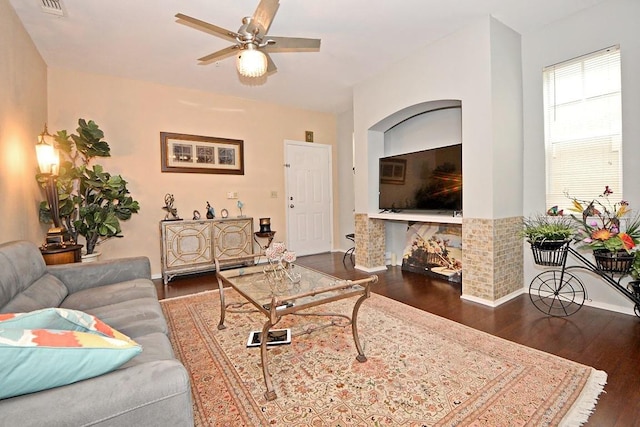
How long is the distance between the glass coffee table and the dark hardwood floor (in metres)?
1.22

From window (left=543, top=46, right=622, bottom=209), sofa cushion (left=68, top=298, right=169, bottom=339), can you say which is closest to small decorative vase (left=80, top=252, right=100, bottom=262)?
sofa cushion (left=68, top=298, right=169, bottom=339)

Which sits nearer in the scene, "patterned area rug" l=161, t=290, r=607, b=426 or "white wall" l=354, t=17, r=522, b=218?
"patterned area rug" l=161, t=290, r=607, b=426

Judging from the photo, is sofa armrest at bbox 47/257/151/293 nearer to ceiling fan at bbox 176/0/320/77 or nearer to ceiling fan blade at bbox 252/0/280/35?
ceiling fan at bbox 176/0/320/77

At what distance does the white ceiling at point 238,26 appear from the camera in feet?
9.17

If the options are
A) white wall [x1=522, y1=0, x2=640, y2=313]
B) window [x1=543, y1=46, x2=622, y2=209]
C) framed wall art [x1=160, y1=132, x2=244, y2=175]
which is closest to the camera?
white wall [x1=522, y1=0, x2=640, y2=313]

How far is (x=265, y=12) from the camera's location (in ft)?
7.55

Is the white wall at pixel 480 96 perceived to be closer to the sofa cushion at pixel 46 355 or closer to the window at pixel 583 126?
the window at pixel 583 126

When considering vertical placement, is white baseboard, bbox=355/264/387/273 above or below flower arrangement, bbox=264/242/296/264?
below

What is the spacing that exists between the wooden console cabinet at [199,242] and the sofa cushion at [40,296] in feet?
6.22

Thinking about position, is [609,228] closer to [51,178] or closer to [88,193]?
[51,178]

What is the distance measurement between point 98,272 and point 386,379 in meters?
2.33

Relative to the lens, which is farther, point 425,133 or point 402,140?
point 402,140

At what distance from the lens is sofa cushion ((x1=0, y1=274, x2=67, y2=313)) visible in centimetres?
164

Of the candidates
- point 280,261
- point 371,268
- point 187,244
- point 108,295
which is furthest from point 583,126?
point 187,244
